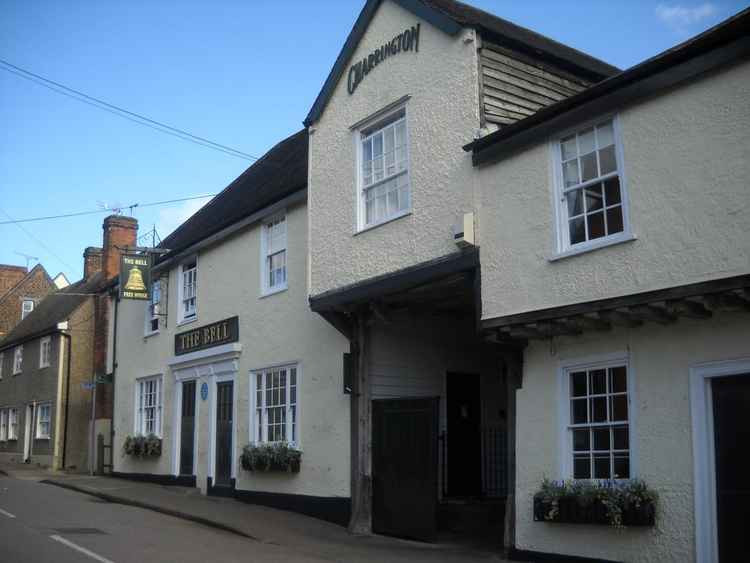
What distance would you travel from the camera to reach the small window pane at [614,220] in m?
9.74

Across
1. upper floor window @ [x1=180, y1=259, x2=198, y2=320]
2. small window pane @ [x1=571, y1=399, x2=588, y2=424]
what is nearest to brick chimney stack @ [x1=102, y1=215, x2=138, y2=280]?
upper floor window @ [x1=180, y1=259, x2=198, y2=320]

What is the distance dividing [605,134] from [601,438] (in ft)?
11.8

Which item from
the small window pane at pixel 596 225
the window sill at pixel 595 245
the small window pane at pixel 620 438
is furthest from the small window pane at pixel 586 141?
the small window pane at pixel 620 438

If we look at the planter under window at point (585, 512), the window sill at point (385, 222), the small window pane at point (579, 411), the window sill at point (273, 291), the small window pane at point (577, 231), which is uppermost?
the window sill at point (385, 222)

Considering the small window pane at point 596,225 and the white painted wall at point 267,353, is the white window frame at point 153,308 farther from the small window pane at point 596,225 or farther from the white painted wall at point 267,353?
the small window pane at point 596,225

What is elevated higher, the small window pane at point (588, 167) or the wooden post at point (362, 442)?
the small window pane at point (588, 167)

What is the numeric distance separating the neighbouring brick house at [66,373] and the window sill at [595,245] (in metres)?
17.3

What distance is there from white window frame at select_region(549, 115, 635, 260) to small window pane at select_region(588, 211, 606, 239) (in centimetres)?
9

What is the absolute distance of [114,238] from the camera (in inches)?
1075

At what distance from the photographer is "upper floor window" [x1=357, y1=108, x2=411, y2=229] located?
1291cm

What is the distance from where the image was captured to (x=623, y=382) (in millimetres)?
9883

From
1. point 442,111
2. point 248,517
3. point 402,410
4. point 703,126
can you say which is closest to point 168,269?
point 248,517

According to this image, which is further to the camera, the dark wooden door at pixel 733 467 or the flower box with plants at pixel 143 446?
the flower box with plants at pixel 143 446

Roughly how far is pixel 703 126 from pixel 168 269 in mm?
15902
